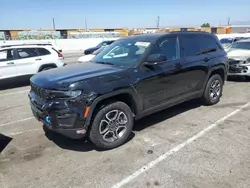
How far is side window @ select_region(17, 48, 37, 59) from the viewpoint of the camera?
9195mm

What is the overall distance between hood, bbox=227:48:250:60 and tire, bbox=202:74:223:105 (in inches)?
120

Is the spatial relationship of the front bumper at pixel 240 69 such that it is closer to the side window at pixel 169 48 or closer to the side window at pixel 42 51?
the side window at pixel 169 48

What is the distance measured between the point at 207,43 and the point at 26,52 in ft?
22.7

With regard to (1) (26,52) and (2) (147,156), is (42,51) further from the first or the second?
(2) (147,156)

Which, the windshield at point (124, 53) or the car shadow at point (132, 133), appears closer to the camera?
the car shadow at point (132, 133)

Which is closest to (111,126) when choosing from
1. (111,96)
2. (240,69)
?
(111,96)

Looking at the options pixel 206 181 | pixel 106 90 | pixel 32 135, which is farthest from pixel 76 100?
pixel 206 181

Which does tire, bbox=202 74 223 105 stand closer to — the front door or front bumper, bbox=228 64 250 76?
the front door

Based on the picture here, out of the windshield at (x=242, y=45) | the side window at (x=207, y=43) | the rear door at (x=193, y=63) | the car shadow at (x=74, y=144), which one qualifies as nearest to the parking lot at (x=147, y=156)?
the car shadow at (x=74, y=144)

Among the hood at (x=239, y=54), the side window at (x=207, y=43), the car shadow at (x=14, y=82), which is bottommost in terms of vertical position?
the car shadow at (x=14, y=82)

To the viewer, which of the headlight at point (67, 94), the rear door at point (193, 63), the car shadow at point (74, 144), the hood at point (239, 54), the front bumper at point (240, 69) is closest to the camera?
the headlight at point (67, 94)

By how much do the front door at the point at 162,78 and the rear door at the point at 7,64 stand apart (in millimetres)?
6652

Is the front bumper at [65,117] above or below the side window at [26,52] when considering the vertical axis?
below

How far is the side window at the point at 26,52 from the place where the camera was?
9.20 m
